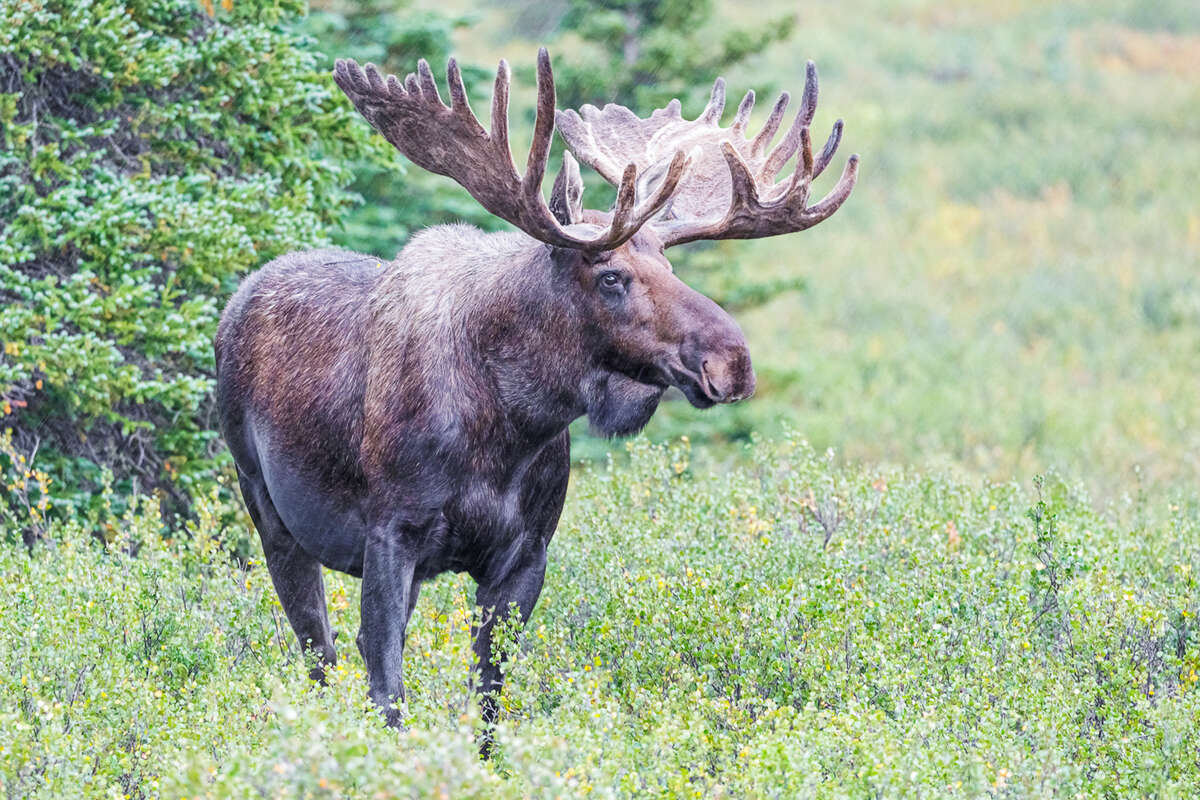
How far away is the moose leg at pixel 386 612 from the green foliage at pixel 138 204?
358 cm

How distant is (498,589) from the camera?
6.08 metres

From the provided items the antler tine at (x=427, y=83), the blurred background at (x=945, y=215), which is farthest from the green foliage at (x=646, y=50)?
the antler tine at (x=427, y=83)

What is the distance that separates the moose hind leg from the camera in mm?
6914

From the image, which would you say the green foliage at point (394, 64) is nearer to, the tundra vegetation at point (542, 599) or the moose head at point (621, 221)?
the tundra vegetation at point (542, 599)

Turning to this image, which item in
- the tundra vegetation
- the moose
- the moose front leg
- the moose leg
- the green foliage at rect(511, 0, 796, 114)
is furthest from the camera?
the green foliage at rect(511, 0, 796, 114)

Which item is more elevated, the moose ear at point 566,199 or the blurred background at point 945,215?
the moose ear at point 566,199

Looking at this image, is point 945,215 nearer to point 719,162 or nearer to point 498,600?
point 719,162

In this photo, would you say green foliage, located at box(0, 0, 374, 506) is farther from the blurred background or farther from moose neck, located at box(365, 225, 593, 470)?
moose neck, located at box(365, 225, 593, 470)

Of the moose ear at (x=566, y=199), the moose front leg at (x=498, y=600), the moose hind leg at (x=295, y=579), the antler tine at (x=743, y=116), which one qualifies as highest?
the antler tine at (x=743, y=116)

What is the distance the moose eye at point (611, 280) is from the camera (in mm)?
5684

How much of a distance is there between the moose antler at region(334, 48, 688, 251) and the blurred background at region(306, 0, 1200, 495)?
3635mm

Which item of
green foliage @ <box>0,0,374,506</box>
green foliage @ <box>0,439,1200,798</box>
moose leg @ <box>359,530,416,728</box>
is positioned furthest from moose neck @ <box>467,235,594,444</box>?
green foliage @ <box>0,0,374,506</box>

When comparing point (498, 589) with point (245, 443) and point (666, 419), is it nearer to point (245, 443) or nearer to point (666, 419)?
point (245, 443)

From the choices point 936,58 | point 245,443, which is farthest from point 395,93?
point 936,58
